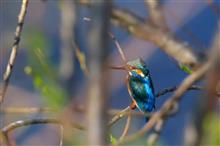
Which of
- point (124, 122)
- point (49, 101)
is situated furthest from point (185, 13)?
point (124, 122)

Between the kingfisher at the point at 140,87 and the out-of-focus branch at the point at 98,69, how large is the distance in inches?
25.0

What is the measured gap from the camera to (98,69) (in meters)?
0.40

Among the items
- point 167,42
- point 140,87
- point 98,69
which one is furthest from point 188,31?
point 140,87

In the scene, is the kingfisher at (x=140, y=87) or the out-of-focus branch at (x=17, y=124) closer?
the out-of-focus branch at (x=17, y=124)

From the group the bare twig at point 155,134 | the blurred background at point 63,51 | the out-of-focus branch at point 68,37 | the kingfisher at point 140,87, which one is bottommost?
the kingfisher at point 140,87

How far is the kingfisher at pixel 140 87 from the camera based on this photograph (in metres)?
1.07

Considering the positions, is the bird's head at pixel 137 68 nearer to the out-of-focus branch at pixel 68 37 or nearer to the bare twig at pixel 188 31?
the bare twig at pixel 188 31

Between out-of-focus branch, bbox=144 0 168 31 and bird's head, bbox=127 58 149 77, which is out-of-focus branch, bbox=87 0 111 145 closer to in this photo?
out-of-focus branch, bbox=144 0 168 31

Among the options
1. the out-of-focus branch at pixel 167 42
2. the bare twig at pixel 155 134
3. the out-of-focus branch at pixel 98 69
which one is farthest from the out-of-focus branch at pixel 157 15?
the out-of-focus branch at pixel 98 69

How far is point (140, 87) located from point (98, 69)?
71 centimetres

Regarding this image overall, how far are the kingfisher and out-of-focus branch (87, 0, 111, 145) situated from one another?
0.64 meters

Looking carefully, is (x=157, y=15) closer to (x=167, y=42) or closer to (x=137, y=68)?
(x=167, y=42)

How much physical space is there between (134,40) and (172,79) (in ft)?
5.07

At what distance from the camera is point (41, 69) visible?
819 millimetres
